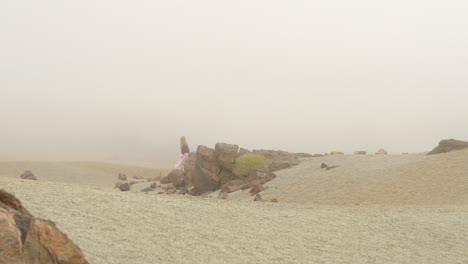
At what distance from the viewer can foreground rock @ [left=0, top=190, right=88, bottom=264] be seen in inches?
259

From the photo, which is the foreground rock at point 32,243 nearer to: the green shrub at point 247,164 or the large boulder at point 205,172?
the green shrub at point 247,164

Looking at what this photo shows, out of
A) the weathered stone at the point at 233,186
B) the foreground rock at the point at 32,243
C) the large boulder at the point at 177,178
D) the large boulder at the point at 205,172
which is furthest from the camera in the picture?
the large boulder at the point at 177,178

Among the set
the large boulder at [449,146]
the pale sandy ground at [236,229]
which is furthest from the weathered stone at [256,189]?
the pale sandy ground at [236,229]

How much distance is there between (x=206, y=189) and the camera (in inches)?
1369

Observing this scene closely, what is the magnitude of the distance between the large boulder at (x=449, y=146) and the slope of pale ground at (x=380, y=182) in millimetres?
2028

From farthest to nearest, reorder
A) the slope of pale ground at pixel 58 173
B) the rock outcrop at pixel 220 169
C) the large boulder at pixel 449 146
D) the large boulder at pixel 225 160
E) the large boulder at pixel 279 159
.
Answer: the slope of pale ground at pixel 58 173
the large boulder at pixel 279 159
the large boulder at pixel 225 160
the rock outcrop at pixel 220 169
the large boulder at pixel 449 146

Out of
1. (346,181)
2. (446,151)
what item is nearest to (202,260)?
(346,181)

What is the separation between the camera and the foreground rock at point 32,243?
6.59 metres

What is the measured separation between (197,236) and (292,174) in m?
21.1

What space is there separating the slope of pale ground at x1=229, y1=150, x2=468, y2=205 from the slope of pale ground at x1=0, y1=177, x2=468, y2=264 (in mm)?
7632

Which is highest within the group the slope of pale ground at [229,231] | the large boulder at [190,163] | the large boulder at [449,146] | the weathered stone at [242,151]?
the large boulder at [449,146]

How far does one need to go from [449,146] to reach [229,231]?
2467 centimetres

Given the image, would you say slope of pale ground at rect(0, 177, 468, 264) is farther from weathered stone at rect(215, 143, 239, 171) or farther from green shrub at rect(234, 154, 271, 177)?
weathered stone at rect(215, 143, 239, 171)

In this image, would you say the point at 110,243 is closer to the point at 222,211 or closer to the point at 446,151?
the point at 222,211
